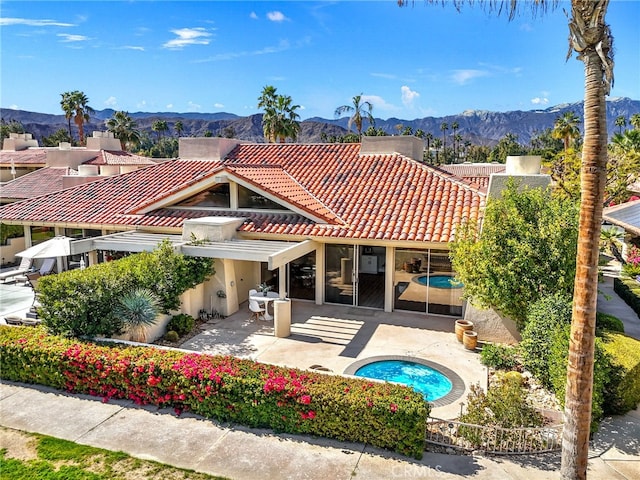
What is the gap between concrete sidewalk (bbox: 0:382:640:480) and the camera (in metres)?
9.85

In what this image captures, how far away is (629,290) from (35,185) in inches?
1587

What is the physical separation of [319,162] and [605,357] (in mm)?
19216

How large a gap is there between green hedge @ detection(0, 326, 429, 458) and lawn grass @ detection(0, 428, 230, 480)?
206cm

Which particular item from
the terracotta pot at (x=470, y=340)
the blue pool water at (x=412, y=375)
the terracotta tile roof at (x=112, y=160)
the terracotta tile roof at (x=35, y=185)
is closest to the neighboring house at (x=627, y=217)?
the terracotta pot at (x=470, y=340)

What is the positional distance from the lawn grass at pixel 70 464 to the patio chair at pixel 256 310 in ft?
30.4

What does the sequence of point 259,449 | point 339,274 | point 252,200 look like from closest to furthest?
point 259,449 < point 339,274 < point 252,200

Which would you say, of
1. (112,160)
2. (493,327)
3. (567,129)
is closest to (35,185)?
(112,160)

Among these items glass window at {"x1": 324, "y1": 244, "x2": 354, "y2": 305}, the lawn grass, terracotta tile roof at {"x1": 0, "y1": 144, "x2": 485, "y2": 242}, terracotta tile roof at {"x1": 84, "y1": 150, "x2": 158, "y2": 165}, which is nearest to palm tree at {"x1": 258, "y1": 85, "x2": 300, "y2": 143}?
terracotta tile roof at {"x1": 84, "y1": 150, "x2": 158, "y2": 165}

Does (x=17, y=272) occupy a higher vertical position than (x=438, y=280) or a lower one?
lower

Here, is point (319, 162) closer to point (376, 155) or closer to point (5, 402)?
point (376, 155)

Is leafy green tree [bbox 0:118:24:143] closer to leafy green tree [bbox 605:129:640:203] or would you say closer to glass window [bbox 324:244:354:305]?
glass window [bbox 324:244:354:305]

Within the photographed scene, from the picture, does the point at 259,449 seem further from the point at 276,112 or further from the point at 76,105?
the point at 76,105

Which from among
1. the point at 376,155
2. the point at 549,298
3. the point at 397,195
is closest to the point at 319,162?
the point at 376,155

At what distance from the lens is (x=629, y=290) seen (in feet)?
75.2
